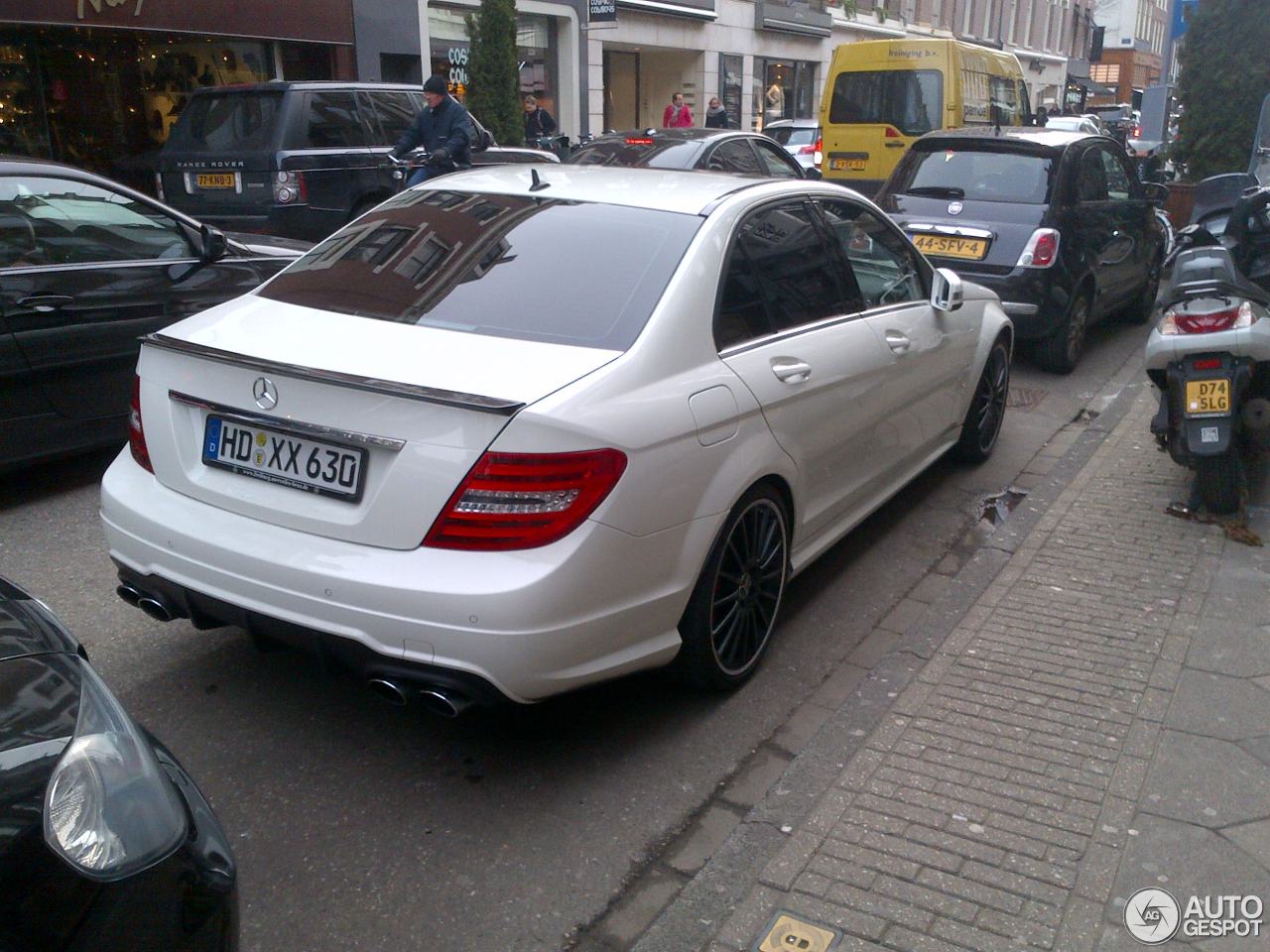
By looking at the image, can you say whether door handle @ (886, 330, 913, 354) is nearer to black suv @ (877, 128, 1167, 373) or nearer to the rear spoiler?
the rear spoiler

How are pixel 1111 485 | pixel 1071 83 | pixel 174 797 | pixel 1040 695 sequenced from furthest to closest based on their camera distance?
pixel 1071 83
pixel 1111 485
pixel 1040 695
pixel 174 797

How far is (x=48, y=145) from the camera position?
1538 centimetres

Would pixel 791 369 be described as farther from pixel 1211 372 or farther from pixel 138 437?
pixel 1211 372

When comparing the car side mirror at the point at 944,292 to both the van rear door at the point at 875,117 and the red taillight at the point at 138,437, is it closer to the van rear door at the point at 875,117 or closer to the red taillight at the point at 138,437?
the red taillight at the point at 138,437

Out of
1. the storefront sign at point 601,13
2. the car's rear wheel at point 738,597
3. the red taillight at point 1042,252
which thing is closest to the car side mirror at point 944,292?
the car's rear wheel at point 738,597

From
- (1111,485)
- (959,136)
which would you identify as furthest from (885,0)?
(1111,485)

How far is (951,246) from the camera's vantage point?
8.67m

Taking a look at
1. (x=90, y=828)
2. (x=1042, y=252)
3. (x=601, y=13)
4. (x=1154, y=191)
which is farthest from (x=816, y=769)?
(x=601, y=13)

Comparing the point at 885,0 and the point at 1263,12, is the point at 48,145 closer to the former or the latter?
the point at 1263,12

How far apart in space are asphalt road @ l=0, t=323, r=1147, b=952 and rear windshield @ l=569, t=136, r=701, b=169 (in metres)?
6.45

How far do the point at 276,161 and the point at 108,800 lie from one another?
9600 millimetres

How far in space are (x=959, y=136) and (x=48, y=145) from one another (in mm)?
11962

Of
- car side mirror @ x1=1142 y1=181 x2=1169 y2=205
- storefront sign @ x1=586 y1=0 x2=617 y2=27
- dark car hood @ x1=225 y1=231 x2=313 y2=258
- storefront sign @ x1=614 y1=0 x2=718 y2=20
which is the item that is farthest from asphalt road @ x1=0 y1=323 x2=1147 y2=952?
storefront sign @ x1=614 y1=0 x2=718 y2=20

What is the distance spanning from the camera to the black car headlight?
191 centimetres
